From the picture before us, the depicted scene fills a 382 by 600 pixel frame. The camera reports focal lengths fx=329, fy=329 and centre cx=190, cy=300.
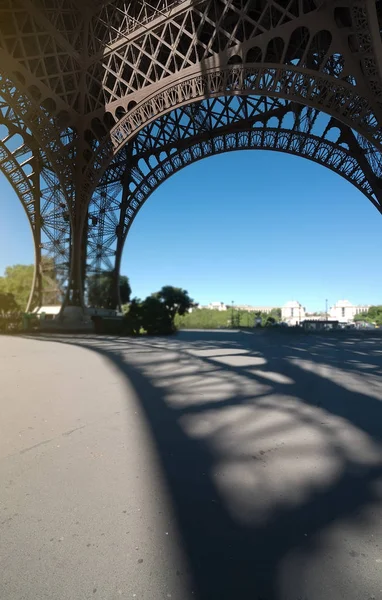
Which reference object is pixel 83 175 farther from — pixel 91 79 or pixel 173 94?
pixel 173 94

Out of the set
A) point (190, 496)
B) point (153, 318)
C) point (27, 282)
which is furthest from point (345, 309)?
point (190, 496)

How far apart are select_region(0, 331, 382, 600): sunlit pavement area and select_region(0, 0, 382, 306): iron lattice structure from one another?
487 inches

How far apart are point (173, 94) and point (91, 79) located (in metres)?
6.09

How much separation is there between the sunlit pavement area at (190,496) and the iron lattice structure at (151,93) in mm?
12380

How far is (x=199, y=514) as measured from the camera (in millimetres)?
2062

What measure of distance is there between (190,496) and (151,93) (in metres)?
16.9

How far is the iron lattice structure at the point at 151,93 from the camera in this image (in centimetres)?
1263

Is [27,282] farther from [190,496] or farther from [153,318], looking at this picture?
[190,496]

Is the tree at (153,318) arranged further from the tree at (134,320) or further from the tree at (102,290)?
the tree at (102,290)

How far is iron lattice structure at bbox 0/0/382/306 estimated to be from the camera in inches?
497

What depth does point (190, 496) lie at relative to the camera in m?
2.27

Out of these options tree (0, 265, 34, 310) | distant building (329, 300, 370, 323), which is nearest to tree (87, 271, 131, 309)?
tree (0, 265, 34, 310)

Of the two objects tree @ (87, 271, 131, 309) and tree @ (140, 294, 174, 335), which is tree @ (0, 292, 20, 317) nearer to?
tree @ (87, 271, 131, 309)

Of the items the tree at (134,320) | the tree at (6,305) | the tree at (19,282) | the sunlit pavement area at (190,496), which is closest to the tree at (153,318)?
the tree at (134,320)
